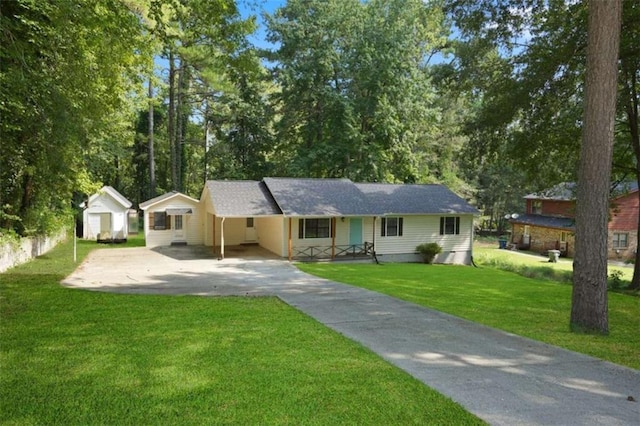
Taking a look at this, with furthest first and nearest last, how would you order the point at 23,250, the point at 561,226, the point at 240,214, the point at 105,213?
the point at 561,226, the point at 105,213, the point at 240,214, the point at 23,250

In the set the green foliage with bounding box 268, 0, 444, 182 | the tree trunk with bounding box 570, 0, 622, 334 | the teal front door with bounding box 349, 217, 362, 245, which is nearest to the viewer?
the tree trunk with bounding box 570, 0, 622, 334

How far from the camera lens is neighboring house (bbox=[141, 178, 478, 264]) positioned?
19438 millimetres

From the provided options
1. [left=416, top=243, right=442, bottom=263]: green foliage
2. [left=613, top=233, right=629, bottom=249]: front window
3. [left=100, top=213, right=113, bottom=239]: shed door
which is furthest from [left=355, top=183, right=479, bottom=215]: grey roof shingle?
[left=100, top=213, right=113, bottom=239]: shed door

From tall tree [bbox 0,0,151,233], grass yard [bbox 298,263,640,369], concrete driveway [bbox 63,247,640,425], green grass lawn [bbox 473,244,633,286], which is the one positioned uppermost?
tall tree [bbox 0,0,151,233]

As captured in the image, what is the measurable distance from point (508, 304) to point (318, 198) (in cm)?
1156

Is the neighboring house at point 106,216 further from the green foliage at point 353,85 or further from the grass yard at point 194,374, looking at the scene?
the grass yard at point 194,374

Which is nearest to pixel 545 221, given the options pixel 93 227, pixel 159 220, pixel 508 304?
pixel 508 304

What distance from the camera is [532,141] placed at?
1484 cm

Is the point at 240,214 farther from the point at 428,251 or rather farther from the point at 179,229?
→ the point at 428,251

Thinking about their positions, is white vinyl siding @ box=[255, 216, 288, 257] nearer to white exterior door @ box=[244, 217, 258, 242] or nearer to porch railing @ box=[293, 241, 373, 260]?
white exterior door @ box=[244, 217, 258, 242]

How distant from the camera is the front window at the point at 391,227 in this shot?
21750 millimetres

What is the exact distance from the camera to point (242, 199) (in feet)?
64.7

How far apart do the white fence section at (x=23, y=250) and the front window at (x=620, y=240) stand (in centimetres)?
3284

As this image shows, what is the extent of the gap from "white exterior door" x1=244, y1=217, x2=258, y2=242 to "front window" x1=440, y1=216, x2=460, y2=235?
10.0 meters
